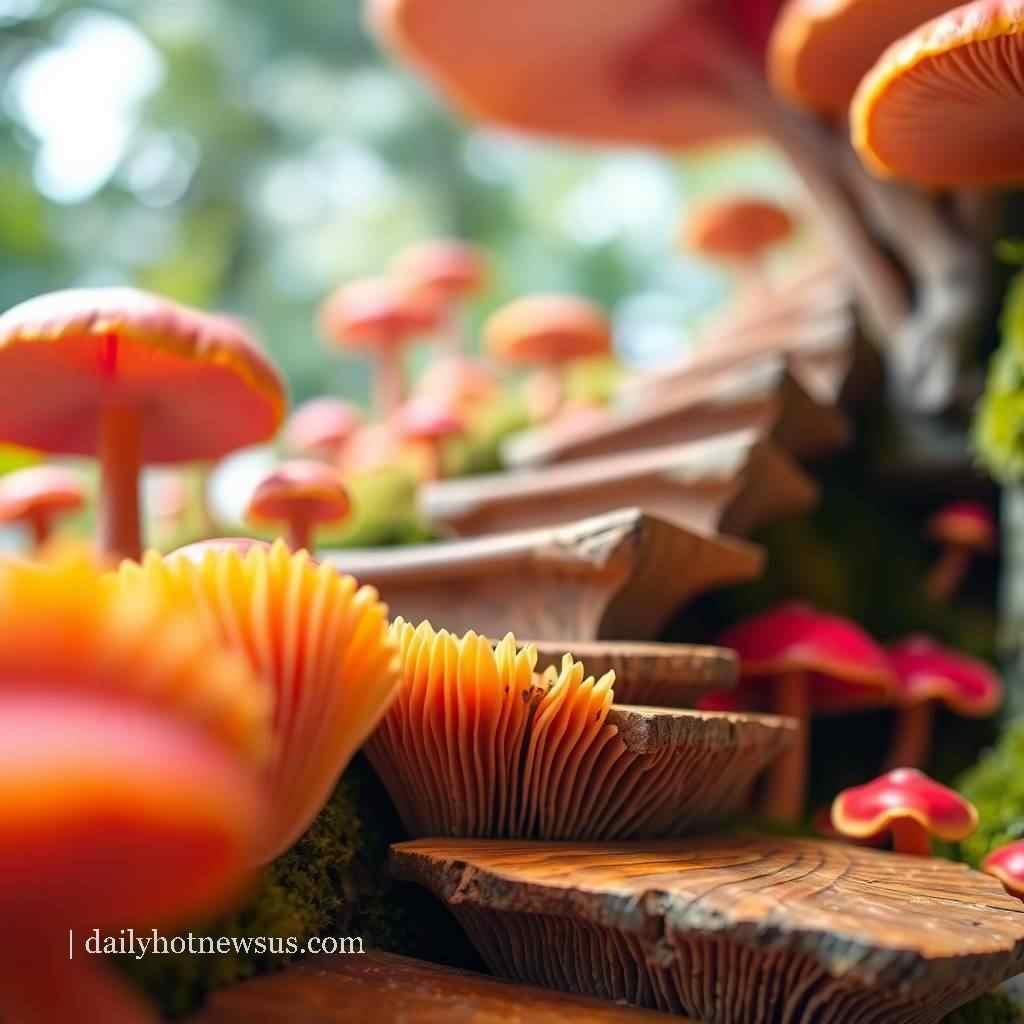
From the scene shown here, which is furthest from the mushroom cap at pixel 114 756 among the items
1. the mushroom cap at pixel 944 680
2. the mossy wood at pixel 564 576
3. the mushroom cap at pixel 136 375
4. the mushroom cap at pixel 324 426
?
the mushroom cap at pixel 324 426

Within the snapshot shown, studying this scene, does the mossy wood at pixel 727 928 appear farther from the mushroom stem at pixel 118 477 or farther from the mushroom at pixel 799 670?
the mushroom stem at pixel 118 477

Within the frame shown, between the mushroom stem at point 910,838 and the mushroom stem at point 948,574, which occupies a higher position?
the mushroom stem at point 948,574

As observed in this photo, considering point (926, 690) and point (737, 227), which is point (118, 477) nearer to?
point (926, 690)

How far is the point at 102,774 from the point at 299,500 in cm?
143

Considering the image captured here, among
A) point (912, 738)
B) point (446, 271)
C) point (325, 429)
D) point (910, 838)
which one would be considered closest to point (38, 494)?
point (325, 429)

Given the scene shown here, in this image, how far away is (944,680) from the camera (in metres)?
2.64

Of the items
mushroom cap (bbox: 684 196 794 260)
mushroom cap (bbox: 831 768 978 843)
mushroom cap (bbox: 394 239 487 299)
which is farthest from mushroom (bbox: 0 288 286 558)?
mushroom cap (bbox: 684 196 794 260)

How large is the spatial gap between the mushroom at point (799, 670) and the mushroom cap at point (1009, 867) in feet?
1.93

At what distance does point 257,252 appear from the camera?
845 centimetres

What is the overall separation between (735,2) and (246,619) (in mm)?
3311

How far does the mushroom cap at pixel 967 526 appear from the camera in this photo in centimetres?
312

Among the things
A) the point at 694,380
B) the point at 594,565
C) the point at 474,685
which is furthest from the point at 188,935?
the point at 694,380

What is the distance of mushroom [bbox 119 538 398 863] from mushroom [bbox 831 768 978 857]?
117 cm

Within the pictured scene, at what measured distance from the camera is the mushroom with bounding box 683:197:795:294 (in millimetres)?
4414
